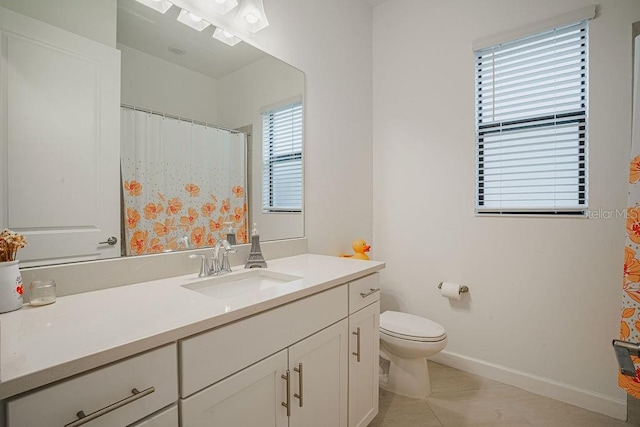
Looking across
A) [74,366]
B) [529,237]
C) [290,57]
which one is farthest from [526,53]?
[74,366]

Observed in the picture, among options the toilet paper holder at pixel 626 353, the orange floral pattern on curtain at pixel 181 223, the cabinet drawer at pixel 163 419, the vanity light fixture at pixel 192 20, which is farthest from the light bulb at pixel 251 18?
the toilet paper holder at pixel 626 353

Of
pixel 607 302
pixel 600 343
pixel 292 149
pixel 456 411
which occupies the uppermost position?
pixel 292 149

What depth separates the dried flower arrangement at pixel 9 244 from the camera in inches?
32.4

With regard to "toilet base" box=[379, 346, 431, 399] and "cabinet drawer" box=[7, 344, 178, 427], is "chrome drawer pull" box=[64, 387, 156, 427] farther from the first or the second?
"toilet base" box=[379, 346, 431, 399]

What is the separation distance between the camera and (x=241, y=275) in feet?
4.47

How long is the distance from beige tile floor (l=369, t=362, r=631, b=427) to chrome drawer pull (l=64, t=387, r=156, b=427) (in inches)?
54.9

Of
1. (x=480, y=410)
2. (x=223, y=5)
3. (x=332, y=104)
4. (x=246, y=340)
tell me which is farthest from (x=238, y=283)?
(x=480, y=410)

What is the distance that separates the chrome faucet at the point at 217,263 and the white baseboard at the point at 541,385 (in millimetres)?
1844

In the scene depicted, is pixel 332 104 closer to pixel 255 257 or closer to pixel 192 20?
pixel 192 20

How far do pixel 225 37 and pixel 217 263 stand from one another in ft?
3.67

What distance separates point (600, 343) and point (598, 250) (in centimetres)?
53

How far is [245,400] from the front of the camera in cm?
89

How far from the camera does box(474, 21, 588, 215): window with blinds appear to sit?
5.87 feet

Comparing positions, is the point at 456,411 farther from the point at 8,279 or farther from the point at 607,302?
the point at 8,279
